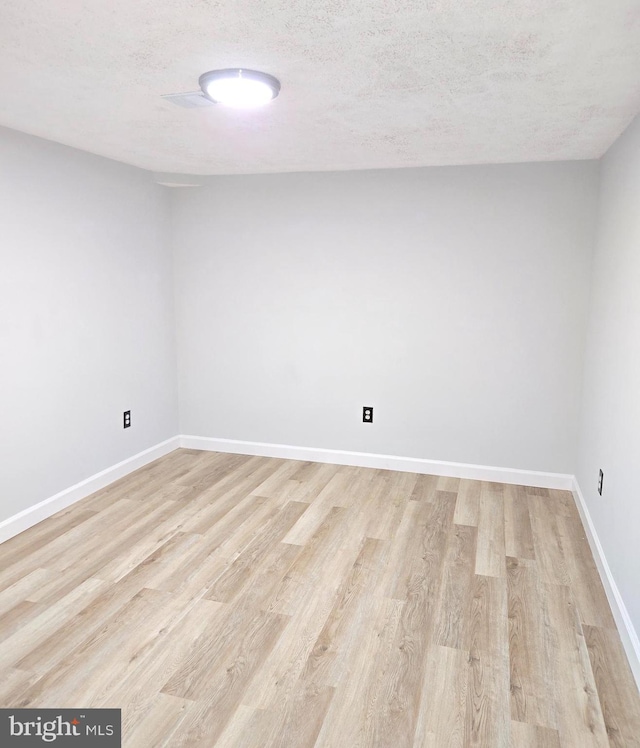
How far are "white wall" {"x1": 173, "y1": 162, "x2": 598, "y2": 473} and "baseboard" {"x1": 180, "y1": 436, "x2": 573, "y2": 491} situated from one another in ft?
0.19

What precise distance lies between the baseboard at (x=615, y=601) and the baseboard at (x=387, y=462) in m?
0.53

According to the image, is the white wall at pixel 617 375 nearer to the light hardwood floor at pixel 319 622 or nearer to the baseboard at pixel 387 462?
the light hardwood floor at pixel 319 622

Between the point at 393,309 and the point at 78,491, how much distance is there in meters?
2.43

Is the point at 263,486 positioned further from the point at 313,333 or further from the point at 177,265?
the point at 177,265

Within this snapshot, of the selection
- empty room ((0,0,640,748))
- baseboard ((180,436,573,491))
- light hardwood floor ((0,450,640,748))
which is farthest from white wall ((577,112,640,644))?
baseboard ((180,436,573,491))

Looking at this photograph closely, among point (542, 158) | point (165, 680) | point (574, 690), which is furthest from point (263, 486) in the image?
point (542, 158)

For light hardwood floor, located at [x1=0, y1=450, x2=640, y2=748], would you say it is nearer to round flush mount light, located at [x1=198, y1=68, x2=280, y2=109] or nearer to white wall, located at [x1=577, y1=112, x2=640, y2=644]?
white wall, located at [x1=577, y1=112, x2=640, y2=644]

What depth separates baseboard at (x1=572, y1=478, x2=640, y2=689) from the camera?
6.64 feet

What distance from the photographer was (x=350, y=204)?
13.0 ft

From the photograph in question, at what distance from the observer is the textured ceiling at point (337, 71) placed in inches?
61.4

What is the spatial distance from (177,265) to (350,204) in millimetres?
1459

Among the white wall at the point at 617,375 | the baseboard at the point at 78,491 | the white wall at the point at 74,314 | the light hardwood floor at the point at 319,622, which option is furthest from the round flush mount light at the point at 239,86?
the baseboard at the point at 78,491

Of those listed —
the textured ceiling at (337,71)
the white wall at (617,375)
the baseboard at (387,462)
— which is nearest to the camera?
the textured ceiling at (337,71)

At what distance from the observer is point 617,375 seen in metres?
2.61
